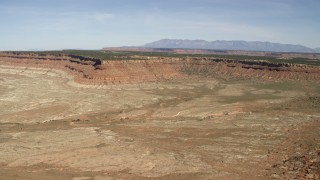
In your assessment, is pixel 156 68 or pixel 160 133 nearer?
pixel 160 133

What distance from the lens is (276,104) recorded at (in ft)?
187

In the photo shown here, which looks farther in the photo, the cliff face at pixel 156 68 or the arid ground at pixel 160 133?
the cliff face at pixel 156 68

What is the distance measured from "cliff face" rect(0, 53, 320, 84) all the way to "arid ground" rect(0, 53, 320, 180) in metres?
10.3

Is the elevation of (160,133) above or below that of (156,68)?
below

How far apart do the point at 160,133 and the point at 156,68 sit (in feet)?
192

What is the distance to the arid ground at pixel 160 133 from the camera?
2773 centimetres

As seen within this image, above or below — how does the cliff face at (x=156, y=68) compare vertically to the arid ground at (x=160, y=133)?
above

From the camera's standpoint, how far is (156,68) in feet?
318

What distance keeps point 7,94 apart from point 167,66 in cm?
4361

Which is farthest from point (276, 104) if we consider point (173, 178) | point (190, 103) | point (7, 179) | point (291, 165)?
point (7, 179)

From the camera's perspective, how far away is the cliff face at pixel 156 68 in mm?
84500

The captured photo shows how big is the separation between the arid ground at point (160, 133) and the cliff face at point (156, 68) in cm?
1035

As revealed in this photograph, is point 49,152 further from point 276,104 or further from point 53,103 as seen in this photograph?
point 276,104

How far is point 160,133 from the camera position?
128ft
